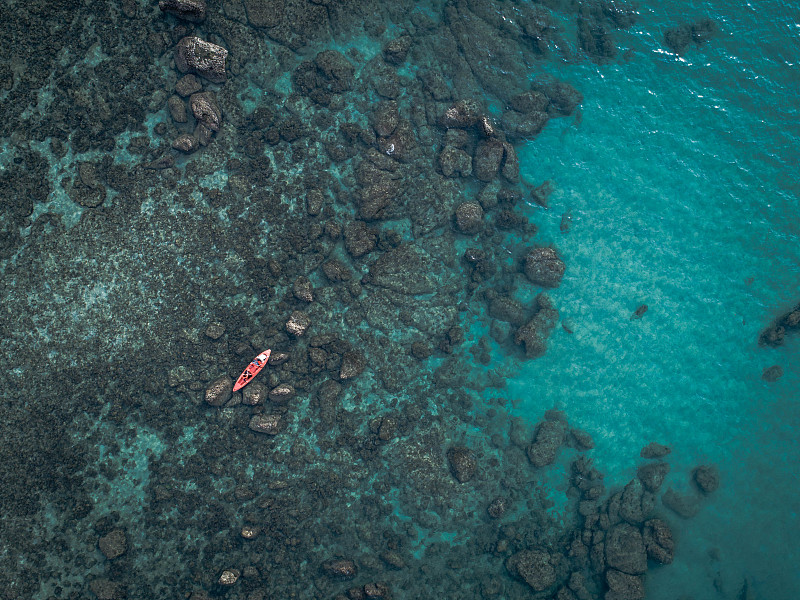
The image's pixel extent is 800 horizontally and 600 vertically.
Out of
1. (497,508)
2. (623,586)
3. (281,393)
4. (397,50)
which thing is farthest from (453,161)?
(623,586)

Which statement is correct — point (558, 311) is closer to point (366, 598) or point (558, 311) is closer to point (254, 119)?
point (366, 598)

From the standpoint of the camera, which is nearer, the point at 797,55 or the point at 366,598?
the point at 366,598

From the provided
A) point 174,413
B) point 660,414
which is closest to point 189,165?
point 174,413

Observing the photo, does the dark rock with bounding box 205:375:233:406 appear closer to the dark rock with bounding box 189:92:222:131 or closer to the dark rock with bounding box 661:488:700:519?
the dark rock with bounding box 189:92:222:131

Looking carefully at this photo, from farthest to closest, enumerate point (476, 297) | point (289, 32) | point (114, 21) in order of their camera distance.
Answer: point (476, 297), point (289, 32), point (114, 21)

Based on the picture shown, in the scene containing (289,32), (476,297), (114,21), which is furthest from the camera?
(476,297)

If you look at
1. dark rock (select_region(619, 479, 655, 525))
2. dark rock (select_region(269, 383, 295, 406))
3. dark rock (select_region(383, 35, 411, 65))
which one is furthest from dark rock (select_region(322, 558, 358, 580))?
dark rock (select_region(383, 35, 411, 65))
